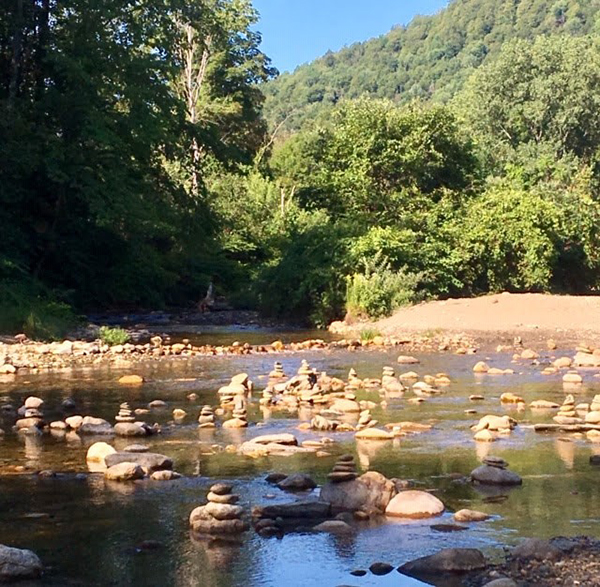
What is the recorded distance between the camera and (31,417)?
929 centimetres

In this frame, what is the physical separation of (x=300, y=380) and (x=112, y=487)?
16.8ft

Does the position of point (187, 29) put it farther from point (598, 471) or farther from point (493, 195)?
point (598, 471)

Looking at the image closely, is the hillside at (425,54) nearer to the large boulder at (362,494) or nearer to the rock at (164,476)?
the rock at (164,476)

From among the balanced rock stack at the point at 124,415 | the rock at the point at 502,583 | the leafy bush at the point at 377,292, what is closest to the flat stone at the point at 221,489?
the rock at the point at 502,583

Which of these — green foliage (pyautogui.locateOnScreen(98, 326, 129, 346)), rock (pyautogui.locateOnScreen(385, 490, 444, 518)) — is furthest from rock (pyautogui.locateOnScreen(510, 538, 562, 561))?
green foliage (pyautogui.locateOnScreen(98, 326, 129, 346))

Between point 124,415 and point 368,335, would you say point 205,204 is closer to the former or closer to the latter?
point 368,335

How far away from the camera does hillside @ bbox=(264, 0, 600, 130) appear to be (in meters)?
109

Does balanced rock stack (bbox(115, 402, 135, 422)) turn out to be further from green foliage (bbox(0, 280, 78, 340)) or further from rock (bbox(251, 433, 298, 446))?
green foliage (bbox(0, 280, 78, 340))

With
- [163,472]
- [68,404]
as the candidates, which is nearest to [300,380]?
[68,404]

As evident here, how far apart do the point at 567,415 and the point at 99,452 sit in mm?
4316

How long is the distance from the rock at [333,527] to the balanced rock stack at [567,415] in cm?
393

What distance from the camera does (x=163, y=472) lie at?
22.9 feet

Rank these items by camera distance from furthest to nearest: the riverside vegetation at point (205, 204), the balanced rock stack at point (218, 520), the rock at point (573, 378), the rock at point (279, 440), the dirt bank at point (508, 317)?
the riverside vegetation at point (205, 204)
the dirt bank at point (508, 317)
the rock at point (573, 378)
the rock at point (279, 440)
the balanced rock stack at point (218, 520)

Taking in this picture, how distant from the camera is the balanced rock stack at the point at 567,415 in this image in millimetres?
9078
